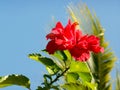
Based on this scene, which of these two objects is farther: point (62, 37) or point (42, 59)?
point (42, 59)

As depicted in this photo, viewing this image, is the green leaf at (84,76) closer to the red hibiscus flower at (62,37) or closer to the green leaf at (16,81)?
the red hibiscus flower at (62,37)

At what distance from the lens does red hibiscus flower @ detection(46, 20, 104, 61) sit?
2027 mm

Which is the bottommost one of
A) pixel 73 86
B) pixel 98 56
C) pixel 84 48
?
pixel 73 86

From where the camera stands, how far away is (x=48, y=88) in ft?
6.82

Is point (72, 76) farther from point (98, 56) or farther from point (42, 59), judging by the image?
point (98, 56)

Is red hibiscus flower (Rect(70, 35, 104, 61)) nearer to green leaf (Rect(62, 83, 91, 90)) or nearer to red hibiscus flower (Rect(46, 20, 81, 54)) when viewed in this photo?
red hibiscus flower (Rect(46, 20, 81, 54))

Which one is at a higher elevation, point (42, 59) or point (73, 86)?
point (42, 59)

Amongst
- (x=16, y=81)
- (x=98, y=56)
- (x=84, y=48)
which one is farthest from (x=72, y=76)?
(x=98, y=56)

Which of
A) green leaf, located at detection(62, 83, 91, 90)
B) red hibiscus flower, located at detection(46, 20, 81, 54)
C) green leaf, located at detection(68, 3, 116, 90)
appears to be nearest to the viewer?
red hibiscus flower, located at detection(46, 20, 81, 54)

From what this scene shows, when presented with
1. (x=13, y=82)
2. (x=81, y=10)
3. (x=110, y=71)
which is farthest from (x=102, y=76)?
(x=13, y=82)

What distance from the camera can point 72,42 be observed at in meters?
2.10

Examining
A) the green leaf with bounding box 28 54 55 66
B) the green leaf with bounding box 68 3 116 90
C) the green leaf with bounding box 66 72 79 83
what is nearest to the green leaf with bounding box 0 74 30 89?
the green leaf with bounding box 28 54 55 66

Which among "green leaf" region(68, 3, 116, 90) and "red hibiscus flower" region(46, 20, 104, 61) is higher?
"green leaf" region(68, 3, 116, 90)

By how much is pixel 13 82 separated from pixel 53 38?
371mm
